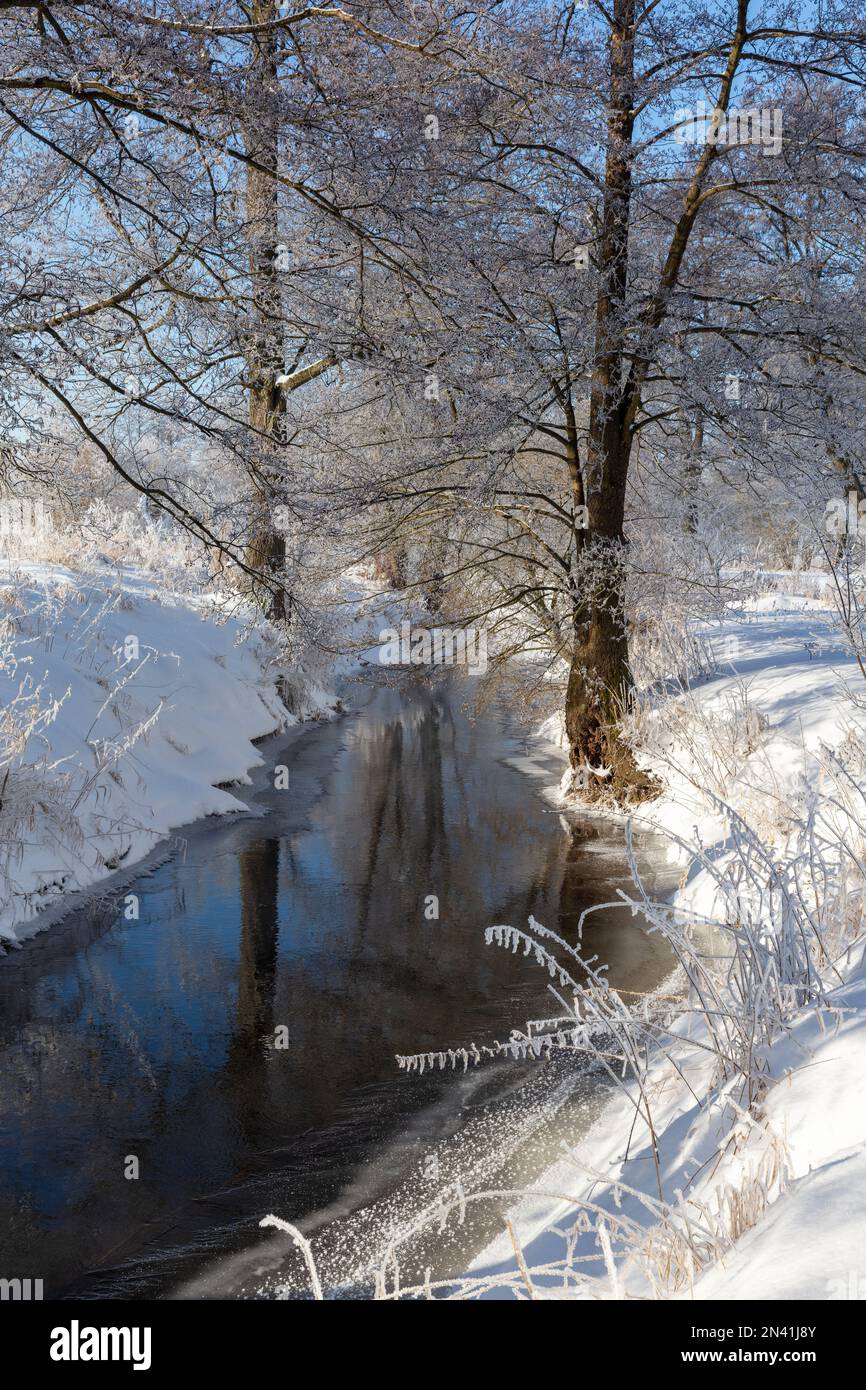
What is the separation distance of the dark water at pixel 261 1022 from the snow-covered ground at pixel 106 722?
1.24 feet

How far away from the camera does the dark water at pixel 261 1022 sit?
3.82m

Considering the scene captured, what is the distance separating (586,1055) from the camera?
498 cm

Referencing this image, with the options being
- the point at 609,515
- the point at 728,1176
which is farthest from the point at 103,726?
the point at 728,1176

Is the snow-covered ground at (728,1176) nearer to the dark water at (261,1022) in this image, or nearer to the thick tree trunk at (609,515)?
the dark water at (261,1022)

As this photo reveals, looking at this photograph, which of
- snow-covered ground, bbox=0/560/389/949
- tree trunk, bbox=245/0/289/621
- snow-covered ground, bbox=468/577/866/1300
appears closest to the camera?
snow-covered ground, bbox=468/577/866/1300

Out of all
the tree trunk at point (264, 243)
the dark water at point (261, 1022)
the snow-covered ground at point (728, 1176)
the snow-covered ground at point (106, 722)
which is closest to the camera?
the snow-covered ground at point (728, 1176)

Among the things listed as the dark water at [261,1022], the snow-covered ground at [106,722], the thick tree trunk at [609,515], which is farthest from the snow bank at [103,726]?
the thick tree trunk at [609,515]

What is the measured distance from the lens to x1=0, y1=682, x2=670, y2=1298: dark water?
382 centimetres

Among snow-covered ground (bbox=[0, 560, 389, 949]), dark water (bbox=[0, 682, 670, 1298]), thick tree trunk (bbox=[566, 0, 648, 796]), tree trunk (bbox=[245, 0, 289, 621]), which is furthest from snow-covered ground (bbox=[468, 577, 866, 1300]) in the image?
snow-covered ground (bbox=[0, 560, 389, 949])

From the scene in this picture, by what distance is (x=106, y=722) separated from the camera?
8.68 meters

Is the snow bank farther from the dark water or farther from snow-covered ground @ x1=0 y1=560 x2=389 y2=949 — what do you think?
the dark water

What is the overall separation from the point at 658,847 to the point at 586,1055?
371 centimetres

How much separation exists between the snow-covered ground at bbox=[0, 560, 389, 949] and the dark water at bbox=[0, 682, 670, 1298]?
377 millimetres

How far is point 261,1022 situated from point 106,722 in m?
4.02
